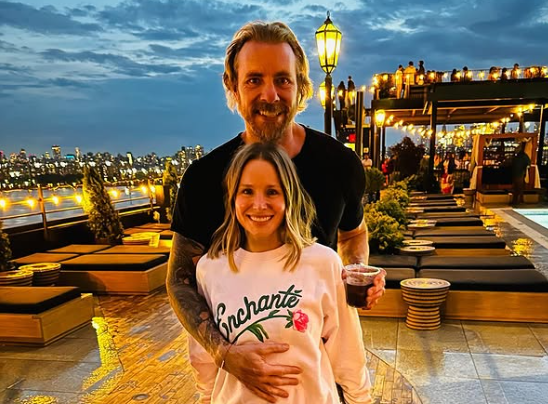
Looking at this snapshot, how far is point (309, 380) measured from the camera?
1411mm

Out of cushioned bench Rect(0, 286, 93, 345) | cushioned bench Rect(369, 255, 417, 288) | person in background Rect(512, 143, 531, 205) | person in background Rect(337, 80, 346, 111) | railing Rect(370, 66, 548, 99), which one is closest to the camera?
cushioned bench Rect(0, 286, 93, 345)

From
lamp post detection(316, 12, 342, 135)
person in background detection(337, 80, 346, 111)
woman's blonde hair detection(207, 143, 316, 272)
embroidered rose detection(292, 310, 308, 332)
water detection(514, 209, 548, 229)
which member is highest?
person in background detection(337, 80, 346, 111)

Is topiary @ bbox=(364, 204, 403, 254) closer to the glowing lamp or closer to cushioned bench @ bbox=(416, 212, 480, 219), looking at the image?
the glowing lamp

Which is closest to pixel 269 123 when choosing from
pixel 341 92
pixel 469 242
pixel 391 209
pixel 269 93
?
pixel 269 93

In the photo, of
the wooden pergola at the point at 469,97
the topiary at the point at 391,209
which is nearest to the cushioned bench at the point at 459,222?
the topiary at the point at 391,209

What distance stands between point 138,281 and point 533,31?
334ft

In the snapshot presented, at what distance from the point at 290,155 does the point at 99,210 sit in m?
7.80

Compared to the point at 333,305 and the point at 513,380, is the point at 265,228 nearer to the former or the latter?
the point at 333,305

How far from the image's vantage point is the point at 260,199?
1451 millimetres

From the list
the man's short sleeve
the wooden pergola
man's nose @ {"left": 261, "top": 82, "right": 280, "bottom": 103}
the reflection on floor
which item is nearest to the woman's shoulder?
the man's short sleeve

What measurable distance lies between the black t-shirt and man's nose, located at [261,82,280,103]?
0.27 metres

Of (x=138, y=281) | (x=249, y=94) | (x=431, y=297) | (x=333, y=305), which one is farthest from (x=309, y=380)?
(x=138, y=281)

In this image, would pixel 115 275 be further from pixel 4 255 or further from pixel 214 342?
pixel 214 342

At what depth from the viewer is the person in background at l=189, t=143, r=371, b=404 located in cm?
140
